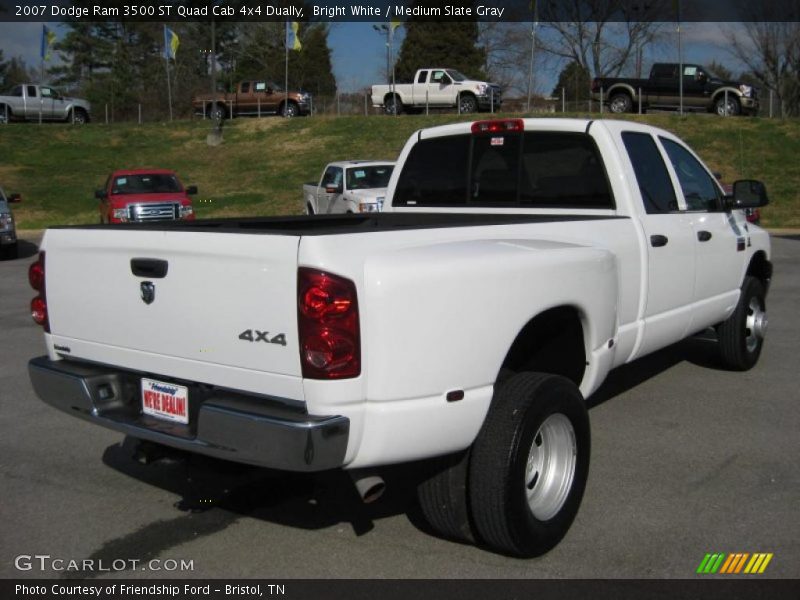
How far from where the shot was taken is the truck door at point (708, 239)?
18.7 ft

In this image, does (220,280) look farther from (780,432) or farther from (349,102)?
(349,102)

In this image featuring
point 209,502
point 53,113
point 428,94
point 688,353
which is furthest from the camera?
point 53,113

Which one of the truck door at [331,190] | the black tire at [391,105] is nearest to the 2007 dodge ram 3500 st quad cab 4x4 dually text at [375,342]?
the truck door at [331,190]

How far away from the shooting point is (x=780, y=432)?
18.0ft

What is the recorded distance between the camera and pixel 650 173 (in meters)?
5.41

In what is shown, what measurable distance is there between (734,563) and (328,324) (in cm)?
214

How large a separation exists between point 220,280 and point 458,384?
39.9 inches

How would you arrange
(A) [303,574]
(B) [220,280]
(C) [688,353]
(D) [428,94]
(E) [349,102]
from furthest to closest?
(E) [349,102], (D) [428,94], (C) [688,353], (A) [303,574], (B) [220,280]

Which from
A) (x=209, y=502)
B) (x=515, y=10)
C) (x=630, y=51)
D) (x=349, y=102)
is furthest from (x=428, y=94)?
(x=209, y=502)

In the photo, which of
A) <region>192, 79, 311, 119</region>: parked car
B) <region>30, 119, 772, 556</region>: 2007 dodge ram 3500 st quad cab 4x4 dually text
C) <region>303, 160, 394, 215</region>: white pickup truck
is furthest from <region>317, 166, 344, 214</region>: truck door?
<region>192, 79, 311, 119</region>: parked car

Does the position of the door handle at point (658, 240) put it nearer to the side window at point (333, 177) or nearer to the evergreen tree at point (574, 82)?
the side window at point (333, 177)

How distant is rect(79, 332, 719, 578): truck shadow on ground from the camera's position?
4008 mm

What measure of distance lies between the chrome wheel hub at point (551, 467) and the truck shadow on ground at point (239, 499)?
0.53 metres

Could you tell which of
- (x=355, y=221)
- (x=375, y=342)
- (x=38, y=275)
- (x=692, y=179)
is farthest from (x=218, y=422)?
(x=692, y=179)
